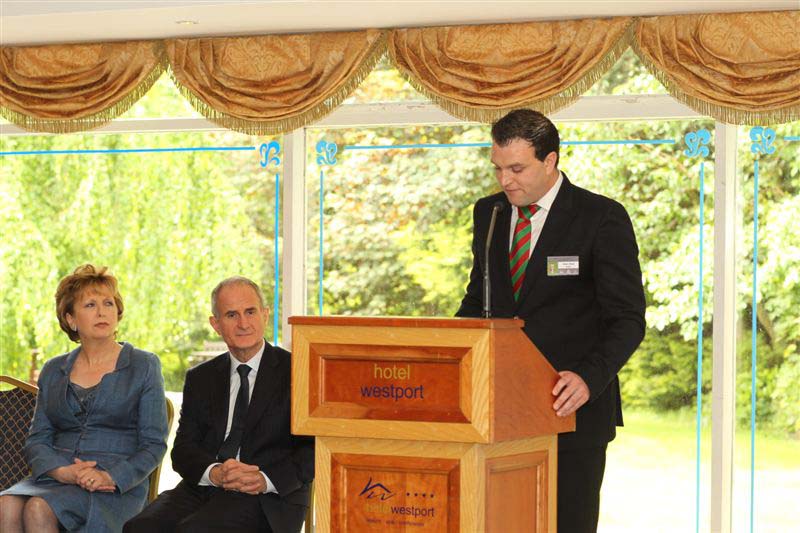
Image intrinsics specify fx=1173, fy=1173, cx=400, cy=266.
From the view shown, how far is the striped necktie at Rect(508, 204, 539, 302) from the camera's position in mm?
2893

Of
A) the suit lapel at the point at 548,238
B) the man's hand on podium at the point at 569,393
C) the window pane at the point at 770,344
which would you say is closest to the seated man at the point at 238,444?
the suit lapel at the point at 548,238

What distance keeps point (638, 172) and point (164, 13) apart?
6.79 feet

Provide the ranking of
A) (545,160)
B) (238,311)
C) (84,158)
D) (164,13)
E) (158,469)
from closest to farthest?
(545,160)
(238,311)
(158,469)
(164,13)
(84,158)

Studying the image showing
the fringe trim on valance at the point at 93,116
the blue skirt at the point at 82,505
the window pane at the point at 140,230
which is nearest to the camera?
the blue skirt at the point at 82,505

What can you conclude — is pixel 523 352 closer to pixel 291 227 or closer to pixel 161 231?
pixel 291 227

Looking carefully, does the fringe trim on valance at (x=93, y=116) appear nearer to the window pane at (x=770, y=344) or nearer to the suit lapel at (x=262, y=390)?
the suit lapel at (x=262, y=390)

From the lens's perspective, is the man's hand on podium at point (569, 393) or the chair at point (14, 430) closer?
the man's hand on podium at point (569, 393)

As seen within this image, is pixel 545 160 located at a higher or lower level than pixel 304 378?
higher

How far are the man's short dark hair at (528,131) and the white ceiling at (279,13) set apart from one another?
1789 millimetres

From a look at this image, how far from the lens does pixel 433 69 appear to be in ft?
15.9

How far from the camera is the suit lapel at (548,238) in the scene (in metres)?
2.83

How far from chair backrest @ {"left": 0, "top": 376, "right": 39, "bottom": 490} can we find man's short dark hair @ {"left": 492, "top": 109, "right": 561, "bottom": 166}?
8.15ft

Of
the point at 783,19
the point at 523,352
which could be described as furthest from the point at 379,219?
the point at 523,352

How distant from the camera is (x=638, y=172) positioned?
493cm
